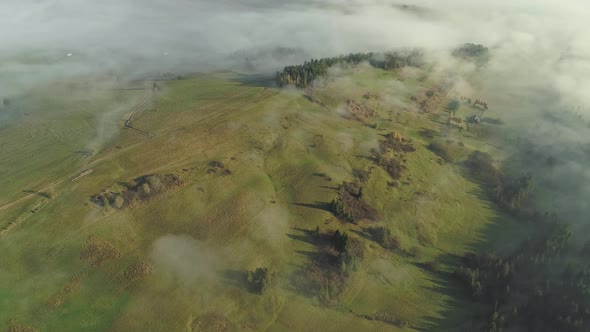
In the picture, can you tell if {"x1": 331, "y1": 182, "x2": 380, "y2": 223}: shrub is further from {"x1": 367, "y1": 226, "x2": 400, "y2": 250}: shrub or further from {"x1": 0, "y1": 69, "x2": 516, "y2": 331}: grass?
{"x1": 367, "y1": 226, "x2": 400, "y2": 250}: shrub

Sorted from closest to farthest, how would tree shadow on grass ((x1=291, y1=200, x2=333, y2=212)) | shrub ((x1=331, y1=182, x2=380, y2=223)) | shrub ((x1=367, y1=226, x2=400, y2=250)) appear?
shrub ((x1=367, y1=226, x2=400, y2=250)) < shrub ((x1=331, y1=182, x2=380, y2=223)) < tree shadow on grass ((x1=291, y1=200, x2=333, y2=212))

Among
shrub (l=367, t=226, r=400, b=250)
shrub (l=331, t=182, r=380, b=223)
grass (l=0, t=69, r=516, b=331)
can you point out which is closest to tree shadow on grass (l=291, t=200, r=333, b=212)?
grass (l=0, t=69, r=516, b=331)

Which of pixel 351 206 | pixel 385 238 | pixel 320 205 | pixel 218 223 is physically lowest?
pixel 385 238

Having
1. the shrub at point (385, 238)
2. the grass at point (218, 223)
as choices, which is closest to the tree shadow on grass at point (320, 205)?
the grass at point (218, 223)

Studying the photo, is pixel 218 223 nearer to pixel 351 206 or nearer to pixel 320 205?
pixel 320 205

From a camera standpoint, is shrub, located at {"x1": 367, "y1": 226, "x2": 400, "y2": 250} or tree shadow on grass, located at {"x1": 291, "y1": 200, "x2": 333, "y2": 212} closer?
shrub, located at {"x1": 367, "y1": 226, "x2": 400, "y2": 250}

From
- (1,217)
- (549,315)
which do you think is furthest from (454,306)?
(1,217)

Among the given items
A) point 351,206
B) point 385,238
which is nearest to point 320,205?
point 351,206

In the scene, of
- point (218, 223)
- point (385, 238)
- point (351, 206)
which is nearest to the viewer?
point (218, 223)

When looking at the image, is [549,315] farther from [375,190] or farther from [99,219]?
[99,219]
